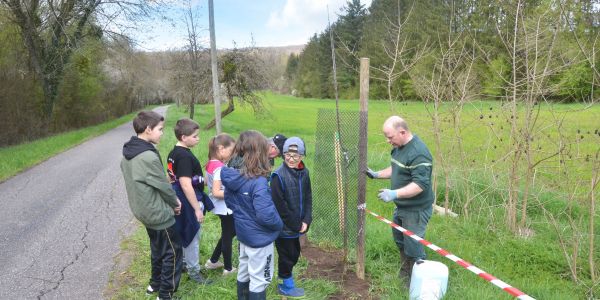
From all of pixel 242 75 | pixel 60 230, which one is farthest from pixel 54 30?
pixel 60 230

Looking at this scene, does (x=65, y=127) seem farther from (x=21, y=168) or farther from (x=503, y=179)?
(x=503, y=179)

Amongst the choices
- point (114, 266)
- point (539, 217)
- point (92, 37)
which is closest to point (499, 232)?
point (539, 217)

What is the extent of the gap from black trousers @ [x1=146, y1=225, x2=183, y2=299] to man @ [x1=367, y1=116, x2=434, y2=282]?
1.82 m

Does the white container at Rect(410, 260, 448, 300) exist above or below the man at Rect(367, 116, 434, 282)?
below

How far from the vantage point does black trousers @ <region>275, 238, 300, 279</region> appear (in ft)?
11.9

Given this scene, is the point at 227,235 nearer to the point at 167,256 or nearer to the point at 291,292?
the point at 167,256

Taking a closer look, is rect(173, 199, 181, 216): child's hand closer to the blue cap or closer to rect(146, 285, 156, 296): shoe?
rect(146, 285, 156, 296): shoe

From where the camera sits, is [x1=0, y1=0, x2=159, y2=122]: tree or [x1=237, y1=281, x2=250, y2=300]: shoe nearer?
[x1=237, y1=281, x2=250, y2=300]: shoe

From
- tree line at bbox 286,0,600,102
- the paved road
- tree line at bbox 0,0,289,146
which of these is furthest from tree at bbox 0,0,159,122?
tree line at bbox 286,0,600,102

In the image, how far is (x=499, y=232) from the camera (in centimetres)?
579

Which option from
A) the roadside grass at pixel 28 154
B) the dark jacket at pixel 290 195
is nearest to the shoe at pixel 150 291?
the dark jacket at pixel 290 195

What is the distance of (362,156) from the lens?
4004mm

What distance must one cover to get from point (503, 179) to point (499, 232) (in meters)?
1.82

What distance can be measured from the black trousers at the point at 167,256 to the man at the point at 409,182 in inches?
71.6
